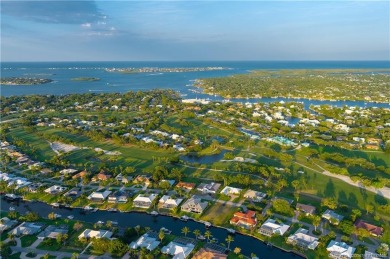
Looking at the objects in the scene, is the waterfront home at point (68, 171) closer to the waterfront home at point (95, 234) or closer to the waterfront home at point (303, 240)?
the waterfront home at point (95, 234)

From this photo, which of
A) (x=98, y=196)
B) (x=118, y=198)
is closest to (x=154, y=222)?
(x=118, y=198)

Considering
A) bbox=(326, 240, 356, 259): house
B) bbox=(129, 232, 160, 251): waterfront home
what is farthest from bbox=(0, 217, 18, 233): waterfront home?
bbox=(326, 240, 356, 259): house

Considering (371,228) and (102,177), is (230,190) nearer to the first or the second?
(371,228)

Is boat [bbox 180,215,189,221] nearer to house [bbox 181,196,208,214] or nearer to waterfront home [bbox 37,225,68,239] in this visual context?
house [bbox 181,196,208,214]

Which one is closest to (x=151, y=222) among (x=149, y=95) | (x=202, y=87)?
(x=149, y=95)

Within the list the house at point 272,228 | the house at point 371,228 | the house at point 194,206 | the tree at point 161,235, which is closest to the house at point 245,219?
the house at point 272,228

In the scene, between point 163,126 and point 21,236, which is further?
point 163,126

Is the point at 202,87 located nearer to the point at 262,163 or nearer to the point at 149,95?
the point at 149,95
